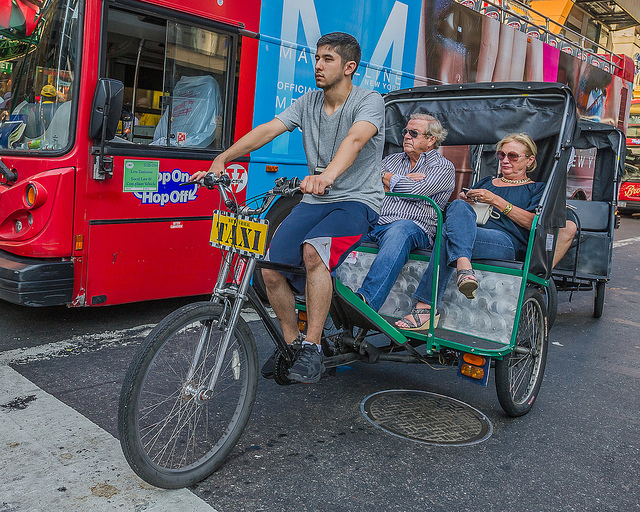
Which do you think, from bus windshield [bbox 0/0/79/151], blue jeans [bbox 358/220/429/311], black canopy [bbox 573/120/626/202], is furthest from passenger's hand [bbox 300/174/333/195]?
black canopy [bbox 573/120/626/202]

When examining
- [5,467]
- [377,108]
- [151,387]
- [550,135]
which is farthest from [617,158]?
[5,467]

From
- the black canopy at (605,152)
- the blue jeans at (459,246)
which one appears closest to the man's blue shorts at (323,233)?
the blue jeans at (459,246)

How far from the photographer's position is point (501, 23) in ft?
31.2

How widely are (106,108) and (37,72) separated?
897 mm

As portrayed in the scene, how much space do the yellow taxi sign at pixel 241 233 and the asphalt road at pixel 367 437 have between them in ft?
3.49

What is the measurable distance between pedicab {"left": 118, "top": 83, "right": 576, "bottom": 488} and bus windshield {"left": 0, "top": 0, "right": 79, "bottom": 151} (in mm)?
2024

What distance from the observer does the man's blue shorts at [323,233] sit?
11.4 ft

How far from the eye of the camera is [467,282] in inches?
148

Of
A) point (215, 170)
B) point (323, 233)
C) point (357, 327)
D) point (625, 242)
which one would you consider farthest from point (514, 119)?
point (625, 242)

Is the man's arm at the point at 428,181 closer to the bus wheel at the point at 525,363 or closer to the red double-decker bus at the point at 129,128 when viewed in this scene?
the bus wheel at the point at 525,363

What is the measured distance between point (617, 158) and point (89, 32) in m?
5.26

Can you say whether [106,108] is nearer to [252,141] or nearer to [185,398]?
[252,141]

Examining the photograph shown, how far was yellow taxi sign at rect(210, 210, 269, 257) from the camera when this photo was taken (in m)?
3.00

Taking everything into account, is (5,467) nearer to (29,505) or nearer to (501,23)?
(29,505)
